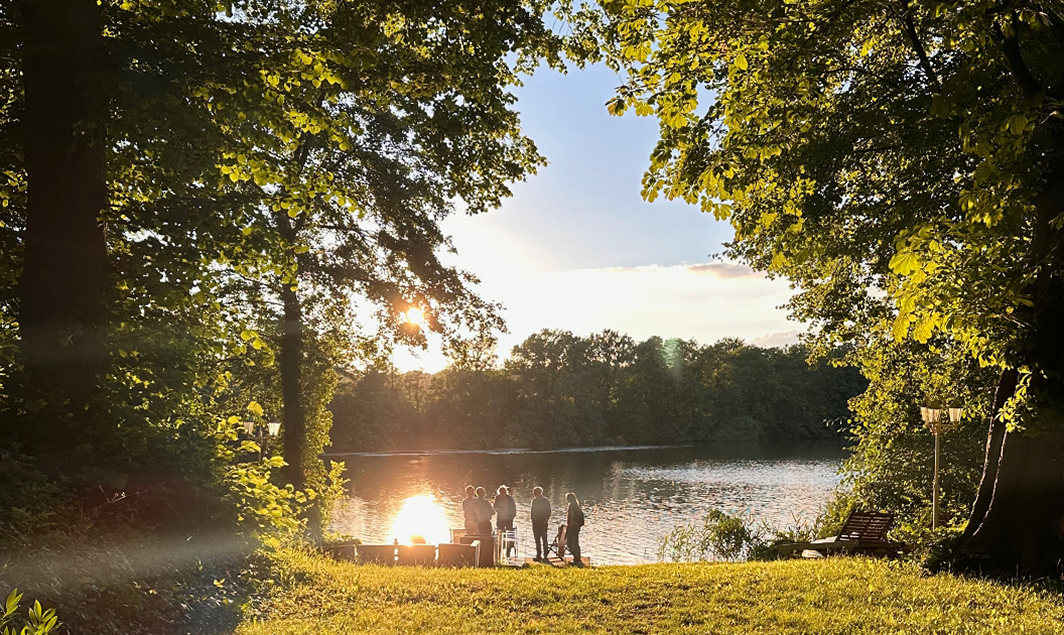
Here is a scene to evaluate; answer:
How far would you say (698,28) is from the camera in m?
5.71

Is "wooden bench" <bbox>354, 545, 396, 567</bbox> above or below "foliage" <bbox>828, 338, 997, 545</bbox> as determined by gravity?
below

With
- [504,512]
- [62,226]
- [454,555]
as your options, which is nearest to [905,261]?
[62,226]

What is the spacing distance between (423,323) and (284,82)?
8.93 metres

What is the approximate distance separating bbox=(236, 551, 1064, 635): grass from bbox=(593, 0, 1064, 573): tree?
1777 mm

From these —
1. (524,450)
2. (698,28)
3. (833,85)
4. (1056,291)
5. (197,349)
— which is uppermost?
(833,85)

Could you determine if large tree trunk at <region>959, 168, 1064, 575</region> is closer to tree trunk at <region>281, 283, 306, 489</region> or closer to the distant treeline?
tree trunk at <region>281, 283, 306, 489</region>

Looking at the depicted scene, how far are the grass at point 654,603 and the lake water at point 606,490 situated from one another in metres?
10.2

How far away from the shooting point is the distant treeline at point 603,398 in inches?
2889

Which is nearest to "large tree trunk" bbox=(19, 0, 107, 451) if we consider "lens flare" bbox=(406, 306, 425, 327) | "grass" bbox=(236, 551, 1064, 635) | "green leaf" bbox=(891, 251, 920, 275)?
"grass" bbox=(236, 551, 1064, 635)

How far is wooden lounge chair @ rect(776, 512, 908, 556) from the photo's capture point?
1283 centimetres

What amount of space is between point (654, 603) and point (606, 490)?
91.0 ft

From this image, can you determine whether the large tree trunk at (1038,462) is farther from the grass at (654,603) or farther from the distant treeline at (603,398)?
the distant treeline at (603,398)

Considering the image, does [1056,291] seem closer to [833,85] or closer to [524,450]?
[833,85]

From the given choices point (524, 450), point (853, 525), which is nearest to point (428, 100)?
point (853, 525)
